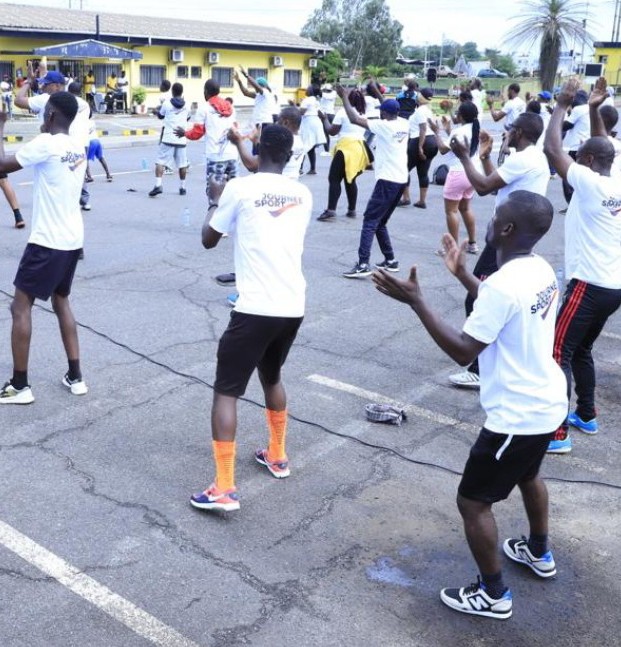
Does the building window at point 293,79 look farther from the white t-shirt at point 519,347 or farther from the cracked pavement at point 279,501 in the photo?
the white t-shirt at point 519,347

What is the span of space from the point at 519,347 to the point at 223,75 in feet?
128

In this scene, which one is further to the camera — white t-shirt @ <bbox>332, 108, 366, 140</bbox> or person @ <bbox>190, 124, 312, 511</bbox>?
white t-shirt @ <bbox>332, 108, 366, 140</bbox>

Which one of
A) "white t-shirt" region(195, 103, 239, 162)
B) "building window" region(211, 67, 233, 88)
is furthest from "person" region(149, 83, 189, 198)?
"building window" region(211, 67, 233, 88)

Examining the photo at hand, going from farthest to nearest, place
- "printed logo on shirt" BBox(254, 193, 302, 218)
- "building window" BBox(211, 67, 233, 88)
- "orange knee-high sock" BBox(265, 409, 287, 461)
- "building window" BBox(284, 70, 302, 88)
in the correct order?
"building window" BBox(284, 70, 302, 88)
"building window" BBox(211, 67, 233, 88)
"orange knee-high sock" BBox(265, 409, 287, 461)
"printed logo on shirt" BBox(254, 193, 302, 218)

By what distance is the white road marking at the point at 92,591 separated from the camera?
331 centimetres

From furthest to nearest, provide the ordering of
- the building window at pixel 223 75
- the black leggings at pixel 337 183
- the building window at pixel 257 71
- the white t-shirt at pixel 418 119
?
the building window at pixel 257 71, the building window at pixel 223 75, the white t-shirt at pixel 418 119, the black leggings at pixel 337 183

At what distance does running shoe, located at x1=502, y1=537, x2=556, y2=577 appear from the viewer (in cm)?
386

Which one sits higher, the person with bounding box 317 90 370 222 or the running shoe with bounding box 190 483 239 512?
the person with bounding box 317 90 370 222

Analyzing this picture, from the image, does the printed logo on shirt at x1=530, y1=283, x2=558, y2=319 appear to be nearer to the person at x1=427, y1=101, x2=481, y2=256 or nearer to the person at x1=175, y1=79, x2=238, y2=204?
the person at x1=427, y1=101, x2=481, y2=256

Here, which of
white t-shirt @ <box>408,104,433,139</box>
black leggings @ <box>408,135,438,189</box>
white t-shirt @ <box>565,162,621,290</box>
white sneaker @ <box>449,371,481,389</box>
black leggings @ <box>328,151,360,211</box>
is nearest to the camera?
white t-shirt @ <box>565,162,621,290</box>

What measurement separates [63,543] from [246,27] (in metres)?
46.2

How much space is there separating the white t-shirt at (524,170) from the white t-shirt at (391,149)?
286 centimetres

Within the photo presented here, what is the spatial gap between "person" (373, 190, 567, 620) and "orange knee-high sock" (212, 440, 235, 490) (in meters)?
1.29

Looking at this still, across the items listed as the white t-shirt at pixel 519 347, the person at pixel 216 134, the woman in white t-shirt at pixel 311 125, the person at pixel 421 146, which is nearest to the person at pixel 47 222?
the white t-shirt at pixel 519 347
